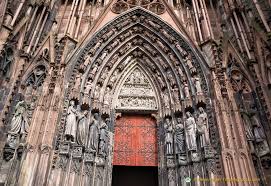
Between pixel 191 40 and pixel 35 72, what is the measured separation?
5434 millimetres

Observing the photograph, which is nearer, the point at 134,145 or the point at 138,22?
the point at 134,145

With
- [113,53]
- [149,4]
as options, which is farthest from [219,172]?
[149,4]

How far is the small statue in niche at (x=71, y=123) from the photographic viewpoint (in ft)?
24.7

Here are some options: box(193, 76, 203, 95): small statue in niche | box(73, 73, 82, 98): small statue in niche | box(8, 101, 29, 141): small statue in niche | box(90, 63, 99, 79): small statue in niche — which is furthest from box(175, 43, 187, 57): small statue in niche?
box(8, 101, 29, 141): small statue in niche

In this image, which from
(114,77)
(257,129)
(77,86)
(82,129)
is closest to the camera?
(257,129)

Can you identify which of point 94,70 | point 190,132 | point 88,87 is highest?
point 94,70

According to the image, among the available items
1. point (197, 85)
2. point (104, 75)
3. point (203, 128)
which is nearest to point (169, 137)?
point (203, 128)

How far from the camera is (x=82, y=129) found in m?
7.89

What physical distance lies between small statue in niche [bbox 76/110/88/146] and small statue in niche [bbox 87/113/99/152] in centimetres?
16

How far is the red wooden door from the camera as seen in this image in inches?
339

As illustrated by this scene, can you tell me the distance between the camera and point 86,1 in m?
11.2

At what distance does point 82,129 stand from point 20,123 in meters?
1.71

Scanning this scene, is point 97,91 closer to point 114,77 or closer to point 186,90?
point 114,77

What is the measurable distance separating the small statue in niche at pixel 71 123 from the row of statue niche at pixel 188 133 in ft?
9.32
